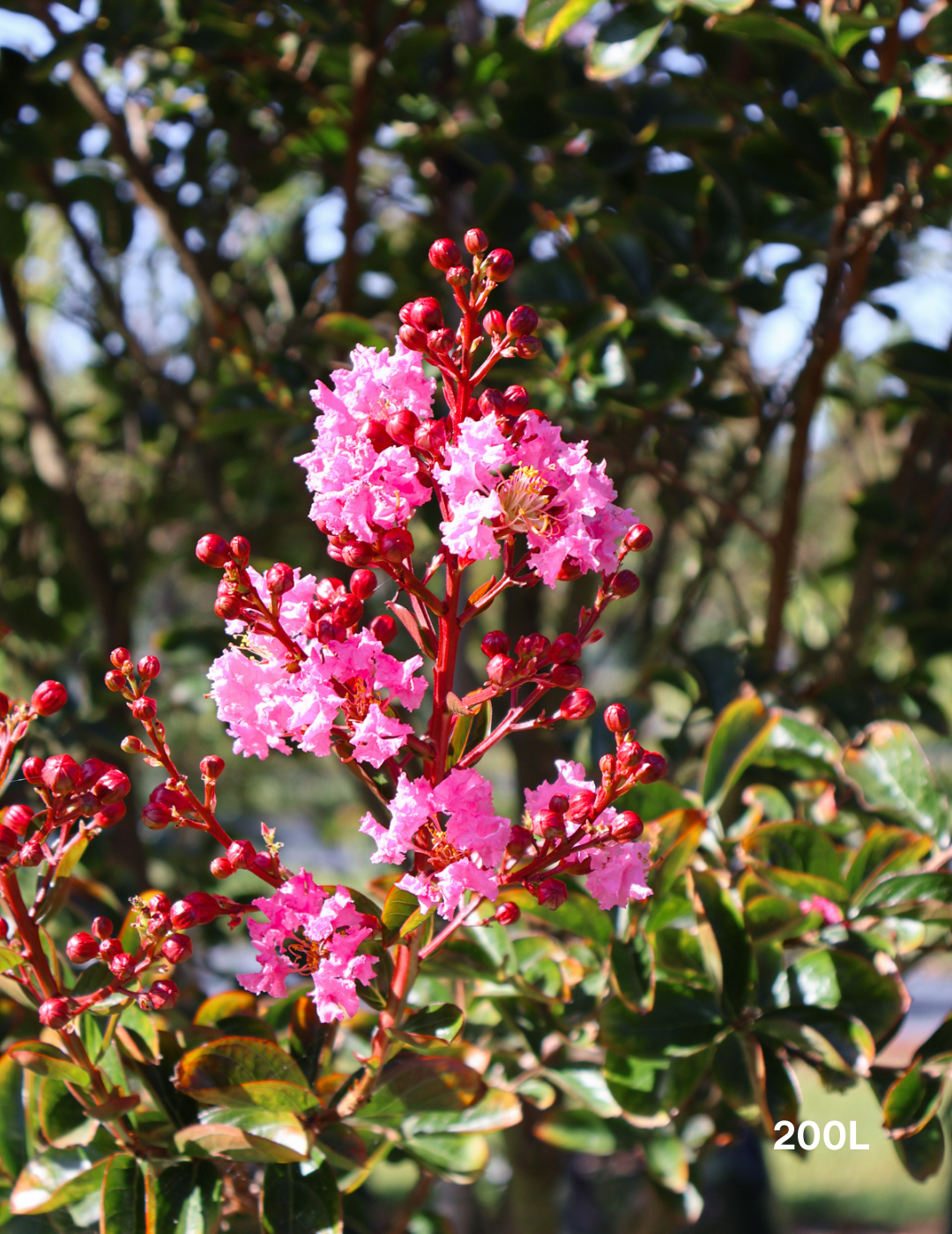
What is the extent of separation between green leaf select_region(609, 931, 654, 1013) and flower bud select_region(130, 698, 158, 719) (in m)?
0.49

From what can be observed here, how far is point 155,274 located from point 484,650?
103 inches

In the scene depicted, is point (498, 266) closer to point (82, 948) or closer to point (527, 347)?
point (527, 347)

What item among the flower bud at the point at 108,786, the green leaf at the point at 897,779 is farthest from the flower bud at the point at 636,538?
the green leaf at the point at 897,779

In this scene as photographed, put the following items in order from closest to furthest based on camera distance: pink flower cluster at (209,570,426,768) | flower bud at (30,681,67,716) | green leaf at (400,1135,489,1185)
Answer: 1. pink flower cluster at (209,570,426,768)
2. flower bud at (30,681,67,716)
3. green leaf at (400,1135,489,1185)

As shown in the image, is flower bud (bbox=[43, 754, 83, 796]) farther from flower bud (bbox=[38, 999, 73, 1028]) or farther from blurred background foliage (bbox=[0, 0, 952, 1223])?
blurred background foliage (bbox=[0, 0, 952, 1223])

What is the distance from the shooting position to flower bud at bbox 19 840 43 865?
0.71 metres

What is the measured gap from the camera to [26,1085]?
2.92 feet

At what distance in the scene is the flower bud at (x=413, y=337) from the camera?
0.70 meters

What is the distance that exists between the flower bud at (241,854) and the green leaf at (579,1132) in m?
0.62

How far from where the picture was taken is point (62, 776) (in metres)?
0.71

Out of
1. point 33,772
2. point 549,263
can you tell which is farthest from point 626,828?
point 549,263

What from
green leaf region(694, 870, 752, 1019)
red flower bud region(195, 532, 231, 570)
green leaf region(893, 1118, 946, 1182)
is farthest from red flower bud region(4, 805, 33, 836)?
green leaf region(893, 1118, 946, 1182)

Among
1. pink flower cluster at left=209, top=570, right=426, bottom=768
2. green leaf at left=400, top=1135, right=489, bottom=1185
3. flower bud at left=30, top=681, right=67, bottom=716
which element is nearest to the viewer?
pink flower cluster at left=209, top=570, right=426, bottom=768

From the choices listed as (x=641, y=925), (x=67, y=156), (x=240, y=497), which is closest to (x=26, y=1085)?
(x=641, y=925)
